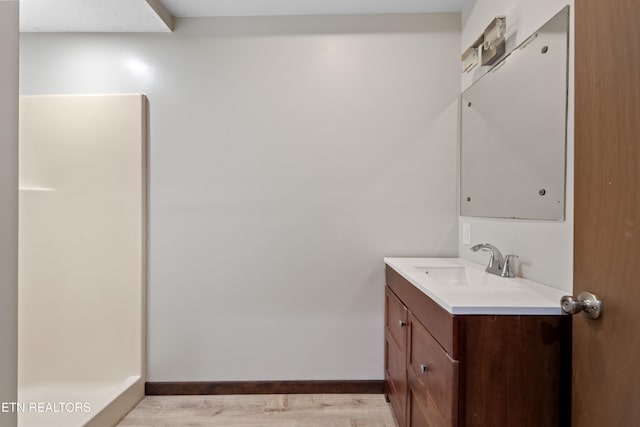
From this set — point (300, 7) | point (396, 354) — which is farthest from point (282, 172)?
point (396, 354)

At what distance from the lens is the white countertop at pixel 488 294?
3.39ft

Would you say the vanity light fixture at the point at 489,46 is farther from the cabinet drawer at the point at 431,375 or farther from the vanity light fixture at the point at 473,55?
the cabinet drawer at the point at 431,375

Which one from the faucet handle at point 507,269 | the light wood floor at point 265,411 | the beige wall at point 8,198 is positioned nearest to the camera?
the beige wall at point 8,198

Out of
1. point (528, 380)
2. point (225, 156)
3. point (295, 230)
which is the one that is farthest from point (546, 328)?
point (225, 156)

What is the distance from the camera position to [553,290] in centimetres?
125

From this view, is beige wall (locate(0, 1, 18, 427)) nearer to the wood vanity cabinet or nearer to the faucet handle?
the wood vanity cabinet

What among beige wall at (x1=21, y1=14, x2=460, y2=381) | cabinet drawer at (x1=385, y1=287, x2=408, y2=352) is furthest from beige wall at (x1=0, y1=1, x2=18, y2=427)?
cabinet drawer at (x1=385, y1=287, x2=408, y2=352)

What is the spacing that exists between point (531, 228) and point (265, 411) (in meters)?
1.81

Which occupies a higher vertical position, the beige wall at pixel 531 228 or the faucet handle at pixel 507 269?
the beige wall at pixel 531 228

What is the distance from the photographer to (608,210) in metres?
0.85

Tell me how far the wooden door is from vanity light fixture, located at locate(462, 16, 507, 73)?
73cm

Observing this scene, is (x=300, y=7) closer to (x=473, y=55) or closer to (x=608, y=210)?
(x=473, y=55)

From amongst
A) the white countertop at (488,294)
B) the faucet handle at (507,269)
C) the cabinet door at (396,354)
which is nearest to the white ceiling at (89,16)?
the white countertop at (488,294)

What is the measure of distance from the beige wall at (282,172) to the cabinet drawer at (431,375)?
716 millimetres
